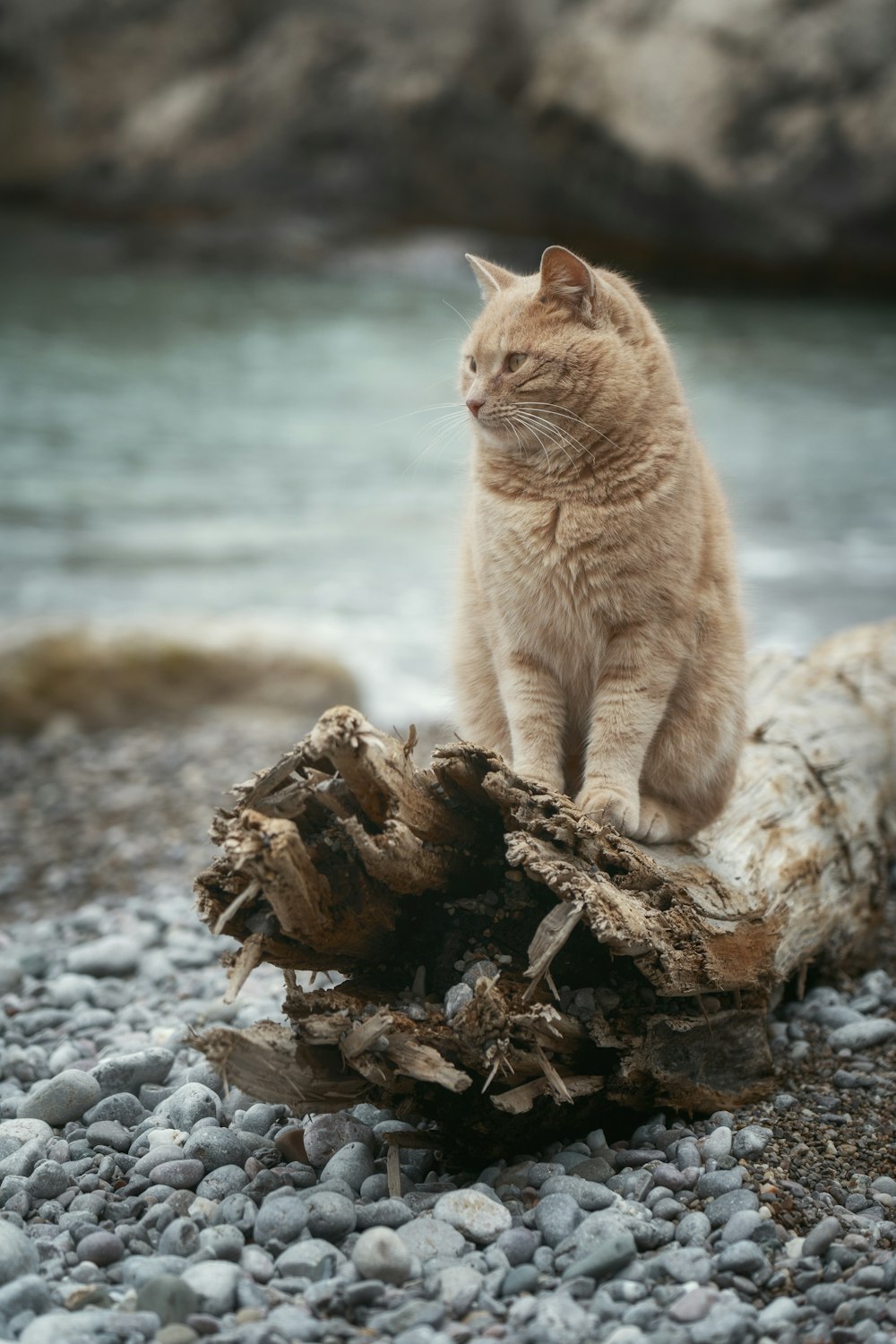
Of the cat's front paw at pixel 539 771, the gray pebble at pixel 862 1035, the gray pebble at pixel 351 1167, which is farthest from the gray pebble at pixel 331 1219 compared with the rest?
the gray pebble at pixel 862 1035

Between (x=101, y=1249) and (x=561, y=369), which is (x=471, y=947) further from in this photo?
(x=561, y=369)

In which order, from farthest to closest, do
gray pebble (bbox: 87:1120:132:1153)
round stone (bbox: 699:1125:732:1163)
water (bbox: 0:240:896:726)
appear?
1. water (bbox: 0:240:896:726)
2. gray pebble (bbox: 87:1120:132:1153)
3. round stone (bbox: 699:1125:732:1163)

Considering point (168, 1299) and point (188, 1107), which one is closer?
point (168, 1299)

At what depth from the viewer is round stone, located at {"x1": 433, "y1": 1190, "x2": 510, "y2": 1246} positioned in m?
2.18

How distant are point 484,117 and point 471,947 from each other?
19054mm

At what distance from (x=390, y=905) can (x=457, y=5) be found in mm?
20393

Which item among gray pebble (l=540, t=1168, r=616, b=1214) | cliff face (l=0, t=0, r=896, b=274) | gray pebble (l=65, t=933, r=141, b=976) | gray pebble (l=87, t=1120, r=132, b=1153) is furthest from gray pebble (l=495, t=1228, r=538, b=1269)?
cliff face (l=0, t=0, r=896, b=274)

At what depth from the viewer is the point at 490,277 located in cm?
317

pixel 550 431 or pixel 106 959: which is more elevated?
pixel 550 431

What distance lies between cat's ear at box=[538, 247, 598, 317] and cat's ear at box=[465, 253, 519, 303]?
0.88ft

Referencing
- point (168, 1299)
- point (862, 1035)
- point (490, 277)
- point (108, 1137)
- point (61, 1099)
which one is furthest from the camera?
point (490, 277)

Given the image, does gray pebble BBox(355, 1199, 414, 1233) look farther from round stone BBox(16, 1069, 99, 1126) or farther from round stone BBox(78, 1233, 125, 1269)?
round stone BBox(16, 1069, 99, 1126)

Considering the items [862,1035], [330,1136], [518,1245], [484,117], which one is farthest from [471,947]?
[484,117]

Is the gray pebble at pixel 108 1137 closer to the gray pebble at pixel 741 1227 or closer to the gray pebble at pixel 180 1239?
the gray pebble at pixel 180 1239
